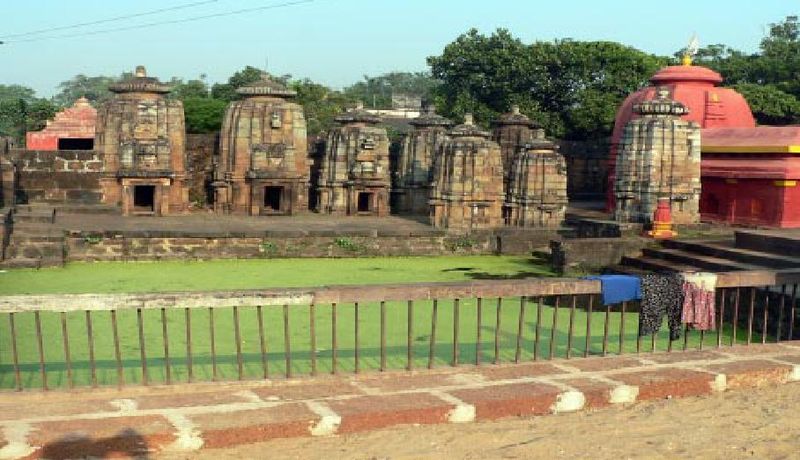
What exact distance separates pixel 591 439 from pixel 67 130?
2538cm

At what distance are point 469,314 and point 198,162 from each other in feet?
46.7

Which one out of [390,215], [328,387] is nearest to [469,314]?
[328,387]

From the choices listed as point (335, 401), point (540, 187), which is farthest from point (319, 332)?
point (540, 187)

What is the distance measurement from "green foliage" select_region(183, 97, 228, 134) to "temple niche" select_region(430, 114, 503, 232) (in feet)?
61.3

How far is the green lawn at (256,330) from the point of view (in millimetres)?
7309

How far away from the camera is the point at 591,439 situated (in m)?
4.64

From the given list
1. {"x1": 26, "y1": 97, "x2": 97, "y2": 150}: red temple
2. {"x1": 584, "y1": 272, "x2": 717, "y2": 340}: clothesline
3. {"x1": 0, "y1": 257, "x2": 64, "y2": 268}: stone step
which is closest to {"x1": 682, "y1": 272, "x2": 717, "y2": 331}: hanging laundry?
{"x1": 584, "y1": 272, "x2": 717, "y2": 340}: clothesline

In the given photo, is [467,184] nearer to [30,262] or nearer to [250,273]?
[250,273]

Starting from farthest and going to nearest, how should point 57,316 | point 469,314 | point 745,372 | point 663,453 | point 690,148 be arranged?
1. point 690,148
2. point 469,314
3. point 57,316
4. point 745,372
5. point 663,453

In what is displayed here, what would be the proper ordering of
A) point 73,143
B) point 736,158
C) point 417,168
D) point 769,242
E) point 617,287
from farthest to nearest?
point 73,143, point 417,168, point 736,158, point 769,242, point 617,287

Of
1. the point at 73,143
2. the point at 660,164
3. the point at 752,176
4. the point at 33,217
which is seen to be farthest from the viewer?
the point at 73,143

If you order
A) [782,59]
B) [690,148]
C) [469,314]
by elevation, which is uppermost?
[782,59]

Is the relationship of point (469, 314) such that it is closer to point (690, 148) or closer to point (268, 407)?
point (268, 407)

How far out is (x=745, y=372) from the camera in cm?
582
